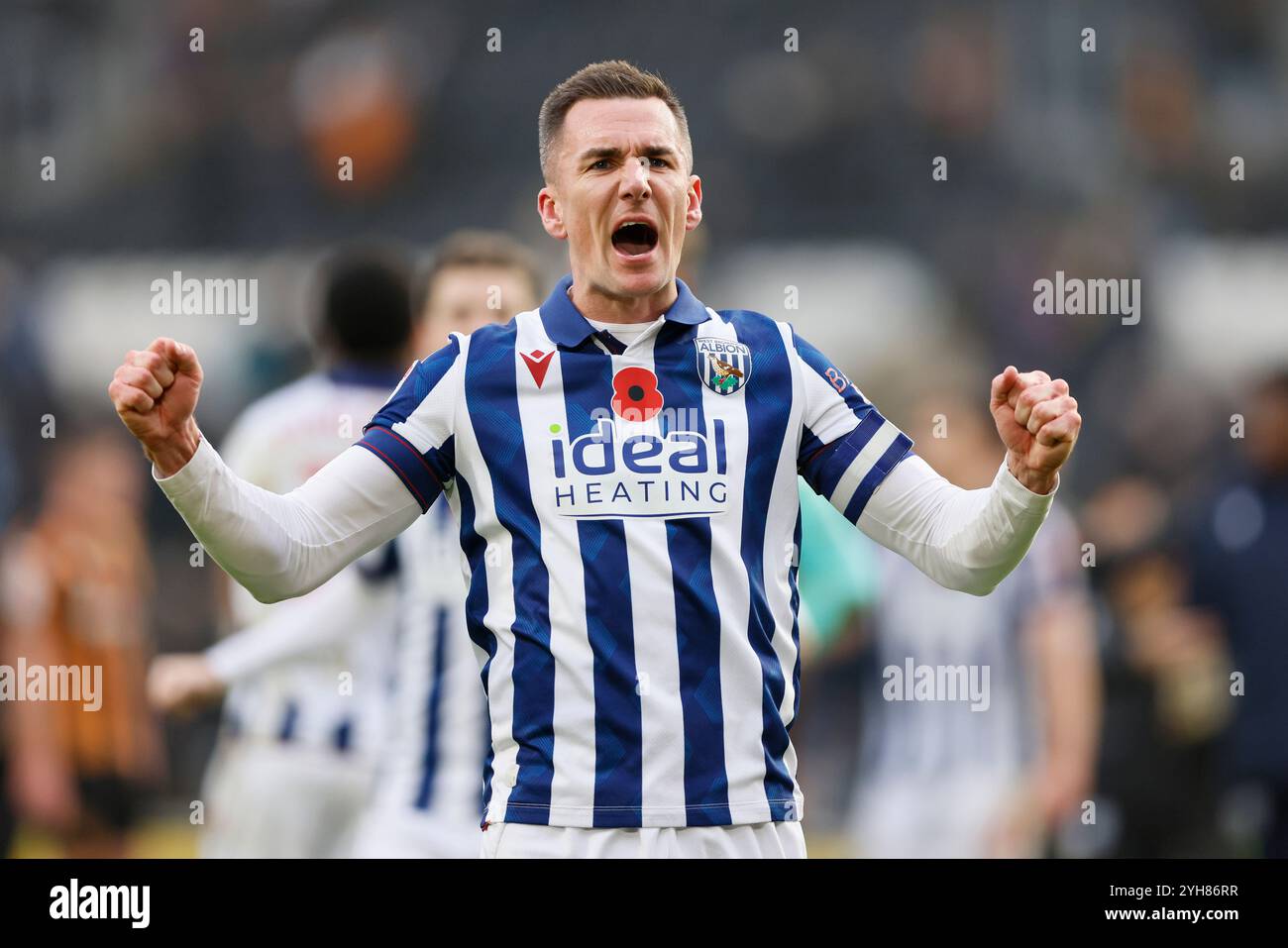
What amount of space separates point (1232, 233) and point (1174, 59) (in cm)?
188

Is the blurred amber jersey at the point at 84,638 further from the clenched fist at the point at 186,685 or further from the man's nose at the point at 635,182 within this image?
the man's nose at the point at 635,182

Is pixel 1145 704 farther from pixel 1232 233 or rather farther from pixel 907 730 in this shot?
pixel 1232 233

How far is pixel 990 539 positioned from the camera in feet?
9.51

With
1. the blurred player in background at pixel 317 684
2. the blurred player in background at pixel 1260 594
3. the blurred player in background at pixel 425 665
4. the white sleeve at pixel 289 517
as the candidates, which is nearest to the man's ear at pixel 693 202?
the white sleeve at pixel 289 517

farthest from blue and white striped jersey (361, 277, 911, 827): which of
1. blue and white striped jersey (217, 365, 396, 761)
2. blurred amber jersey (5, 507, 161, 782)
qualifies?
blurred amber jersey (5, 507, 161, 782)

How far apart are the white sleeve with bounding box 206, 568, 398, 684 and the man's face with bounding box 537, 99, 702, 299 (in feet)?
6.17

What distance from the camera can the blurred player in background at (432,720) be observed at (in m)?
4.46

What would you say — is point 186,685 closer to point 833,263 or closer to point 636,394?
point 636,394

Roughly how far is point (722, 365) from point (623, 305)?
0.21m

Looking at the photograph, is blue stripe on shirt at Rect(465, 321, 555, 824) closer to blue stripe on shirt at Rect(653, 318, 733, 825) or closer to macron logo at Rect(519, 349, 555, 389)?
macron logo at Rect(519, 349, 555, 389)

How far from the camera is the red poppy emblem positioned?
2.98 meters

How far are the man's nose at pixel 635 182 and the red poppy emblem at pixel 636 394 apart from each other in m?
0.28

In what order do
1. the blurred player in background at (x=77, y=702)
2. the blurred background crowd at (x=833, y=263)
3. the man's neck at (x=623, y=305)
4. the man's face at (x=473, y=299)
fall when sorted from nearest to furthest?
the man's neck at (x=623, y=305), the man's face at (x=473, y=299), the blurred background crowd at (x=833, y=263), the blurred player in background at (x=77, y=702)
